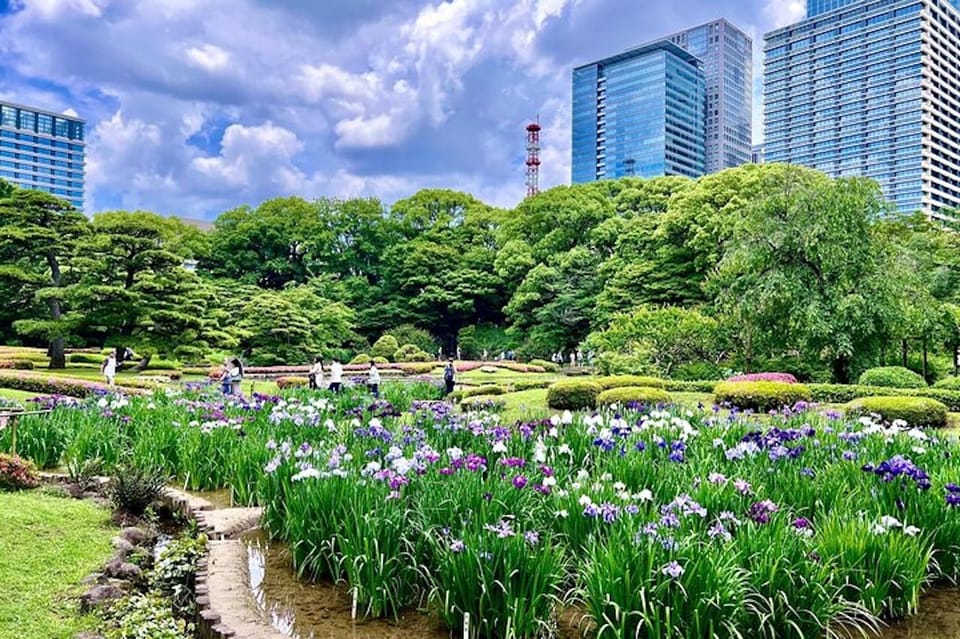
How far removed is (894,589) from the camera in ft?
11.6

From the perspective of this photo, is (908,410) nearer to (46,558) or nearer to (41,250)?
(46,558)

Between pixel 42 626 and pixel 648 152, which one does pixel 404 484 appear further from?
pixel 648 152

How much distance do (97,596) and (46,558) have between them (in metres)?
0.78

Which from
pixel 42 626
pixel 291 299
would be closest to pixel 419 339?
pixel 291 299

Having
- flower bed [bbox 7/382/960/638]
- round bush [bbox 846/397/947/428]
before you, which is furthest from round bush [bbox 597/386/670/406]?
flower bed [bbox 7/382/960/638]

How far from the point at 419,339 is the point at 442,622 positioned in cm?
3277

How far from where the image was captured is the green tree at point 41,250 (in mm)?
19141

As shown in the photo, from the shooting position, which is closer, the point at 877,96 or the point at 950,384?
the point at 950,384

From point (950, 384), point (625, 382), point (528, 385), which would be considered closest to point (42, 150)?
point (528, 385)

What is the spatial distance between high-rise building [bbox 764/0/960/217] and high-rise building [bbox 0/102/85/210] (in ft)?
362

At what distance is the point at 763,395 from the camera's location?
39.2 ft

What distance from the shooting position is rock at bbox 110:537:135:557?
4643mm

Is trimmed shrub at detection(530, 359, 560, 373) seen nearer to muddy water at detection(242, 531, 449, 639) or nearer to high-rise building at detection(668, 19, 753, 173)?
muddy water at detection(242, 531, 449, 639)

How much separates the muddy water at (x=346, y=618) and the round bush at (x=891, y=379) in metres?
11.8
